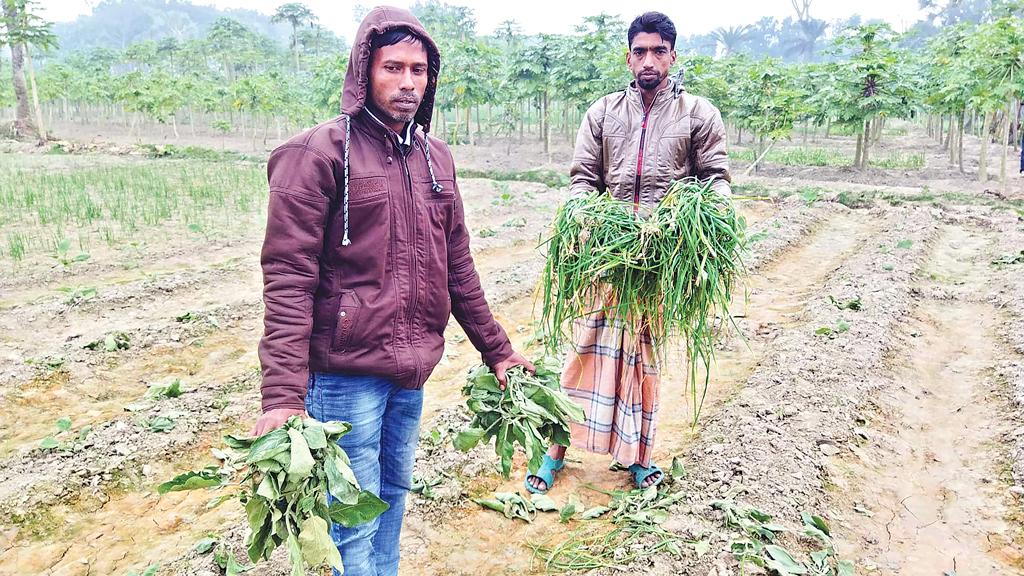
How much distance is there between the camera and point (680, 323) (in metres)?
2.67

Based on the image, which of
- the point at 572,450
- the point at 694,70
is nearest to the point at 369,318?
the point at 572,450

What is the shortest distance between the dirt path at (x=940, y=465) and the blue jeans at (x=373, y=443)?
6.06 ft

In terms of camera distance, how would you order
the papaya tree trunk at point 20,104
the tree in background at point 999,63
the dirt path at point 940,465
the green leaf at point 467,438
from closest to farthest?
the green leaf at point 467,438
the dirt path at point 940,465
the tree in background at point 999,63
the papaya tree trunk at point 20,104

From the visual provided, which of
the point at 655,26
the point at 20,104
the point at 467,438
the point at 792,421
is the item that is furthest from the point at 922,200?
the point at 20,104

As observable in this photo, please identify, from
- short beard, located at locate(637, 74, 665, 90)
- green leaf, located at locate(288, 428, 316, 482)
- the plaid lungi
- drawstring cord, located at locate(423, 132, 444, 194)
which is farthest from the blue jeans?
short beard, located at locate(637, 74, 665, 90)

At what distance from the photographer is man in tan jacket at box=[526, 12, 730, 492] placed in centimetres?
280

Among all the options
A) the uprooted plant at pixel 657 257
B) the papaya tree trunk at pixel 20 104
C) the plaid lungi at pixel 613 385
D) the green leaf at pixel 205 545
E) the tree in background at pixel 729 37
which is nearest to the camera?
the uprooted plant at pixel 657 257

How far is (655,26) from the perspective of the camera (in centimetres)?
271

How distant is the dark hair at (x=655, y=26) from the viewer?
271cm

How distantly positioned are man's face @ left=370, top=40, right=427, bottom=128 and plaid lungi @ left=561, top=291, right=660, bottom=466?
137cm

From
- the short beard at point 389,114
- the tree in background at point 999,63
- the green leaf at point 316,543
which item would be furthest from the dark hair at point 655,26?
the tree in background at point 999,63

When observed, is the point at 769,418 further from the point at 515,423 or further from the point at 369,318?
the point at 369,318

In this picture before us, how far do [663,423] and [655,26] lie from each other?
86.9 inches

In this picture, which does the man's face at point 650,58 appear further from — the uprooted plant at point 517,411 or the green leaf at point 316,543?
the green leaf at point 316,543
